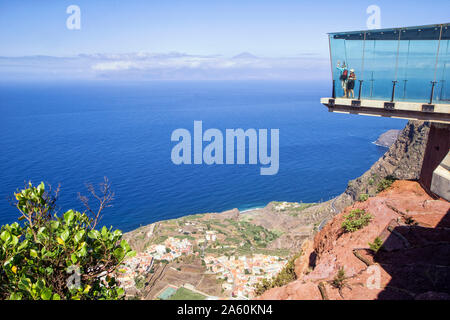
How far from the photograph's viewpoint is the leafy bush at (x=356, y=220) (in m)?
13.7

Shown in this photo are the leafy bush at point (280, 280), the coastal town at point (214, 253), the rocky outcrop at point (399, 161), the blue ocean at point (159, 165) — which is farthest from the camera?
the blue ocean at point (159, 165)

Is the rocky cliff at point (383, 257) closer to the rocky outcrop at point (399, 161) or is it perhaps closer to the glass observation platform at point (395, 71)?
the glass observation platform at point (395, 71)

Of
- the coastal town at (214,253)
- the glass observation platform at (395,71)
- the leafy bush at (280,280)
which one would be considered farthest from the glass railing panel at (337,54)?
the coastal town at (214,253)

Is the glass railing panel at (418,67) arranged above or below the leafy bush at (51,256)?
above

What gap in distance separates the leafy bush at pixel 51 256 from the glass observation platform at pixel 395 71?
1240 centimetres

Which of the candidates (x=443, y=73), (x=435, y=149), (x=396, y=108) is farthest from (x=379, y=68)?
(x=435, y=149)

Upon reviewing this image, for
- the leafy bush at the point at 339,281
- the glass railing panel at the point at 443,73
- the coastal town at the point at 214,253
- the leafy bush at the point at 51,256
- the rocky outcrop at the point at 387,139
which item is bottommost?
the coastal town at the point at 214,253

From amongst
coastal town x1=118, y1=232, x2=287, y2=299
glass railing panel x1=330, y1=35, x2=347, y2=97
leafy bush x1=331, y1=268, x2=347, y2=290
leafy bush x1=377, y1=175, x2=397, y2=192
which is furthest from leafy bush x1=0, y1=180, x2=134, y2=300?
coastal town x1=118, y1=232, x2=287, y2=299

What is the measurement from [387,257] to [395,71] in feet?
25.7

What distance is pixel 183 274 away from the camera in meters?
44.1

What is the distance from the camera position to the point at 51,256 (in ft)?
22.9

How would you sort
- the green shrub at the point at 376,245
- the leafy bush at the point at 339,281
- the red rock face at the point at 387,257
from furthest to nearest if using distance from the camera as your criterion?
1. the green shrub at the point at 376,245
2. the leafy bush at the point at 339,281
3. the red rock face at the point at 387,257

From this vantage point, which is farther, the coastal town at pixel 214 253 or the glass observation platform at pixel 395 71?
the coastal town at pixel 214 253
